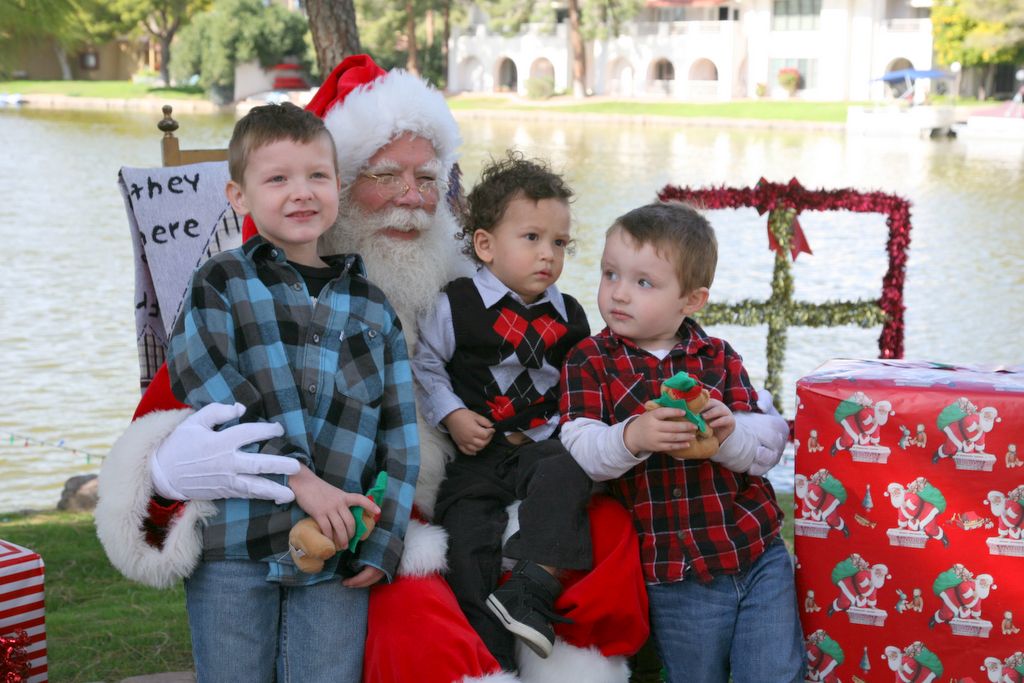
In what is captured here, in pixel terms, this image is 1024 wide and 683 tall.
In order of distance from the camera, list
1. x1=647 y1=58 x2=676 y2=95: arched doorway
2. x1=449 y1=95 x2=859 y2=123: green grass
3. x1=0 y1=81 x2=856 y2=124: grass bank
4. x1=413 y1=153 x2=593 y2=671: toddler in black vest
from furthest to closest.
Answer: x1=647 y1=58 x2=676 y2=95: arched doorway → x1=0 y1=81 x2=856 y2=124: grass bank → x1=449 y1=95 x2=859 y2=123: green grass → x1=413 y1=153 x2=593 y2=671: toddler in black vest

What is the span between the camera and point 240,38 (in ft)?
128

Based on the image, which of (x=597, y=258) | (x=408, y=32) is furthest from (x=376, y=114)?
(x=408, y=32)

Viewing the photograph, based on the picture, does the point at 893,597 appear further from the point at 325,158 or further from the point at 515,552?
the point at 325,158

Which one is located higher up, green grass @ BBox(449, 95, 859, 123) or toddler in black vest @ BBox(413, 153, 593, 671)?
green grass @ BBox(449, 95, 859, 123)

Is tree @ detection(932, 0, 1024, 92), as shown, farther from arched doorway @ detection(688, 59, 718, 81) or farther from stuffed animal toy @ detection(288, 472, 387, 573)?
stuffed animal toy @ detection(288, 472, 387, 573)

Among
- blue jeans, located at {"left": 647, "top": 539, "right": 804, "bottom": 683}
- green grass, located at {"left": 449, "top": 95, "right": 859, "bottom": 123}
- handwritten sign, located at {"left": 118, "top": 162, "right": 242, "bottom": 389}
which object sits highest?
green grass, located at {"left": 449, "top": 95, "right": 859, "bottom": 123}

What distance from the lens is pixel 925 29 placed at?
39.4 meters

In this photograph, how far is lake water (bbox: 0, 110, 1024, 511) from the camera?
308 inches

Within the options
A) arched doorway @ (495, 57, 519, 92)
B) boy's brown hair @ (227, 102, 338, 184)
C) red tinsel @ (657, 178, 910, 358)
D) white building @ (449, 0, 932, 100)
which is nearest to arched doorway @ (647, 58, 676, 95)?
white building @ (449, 0, 932, 100)

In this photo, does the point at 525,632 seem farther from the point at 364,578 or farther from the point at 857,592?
the point at 857,592

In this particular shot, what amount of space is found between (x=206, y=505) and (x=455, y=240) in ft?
3.49

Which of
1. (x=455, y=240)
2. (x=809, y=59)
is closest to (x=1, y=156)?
(x=455, y=240)

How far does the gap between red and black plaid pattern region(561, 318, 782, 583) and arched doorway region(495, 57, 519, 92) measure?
44374 millimetres

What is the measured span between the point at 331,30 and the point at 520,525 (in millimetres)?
4260
